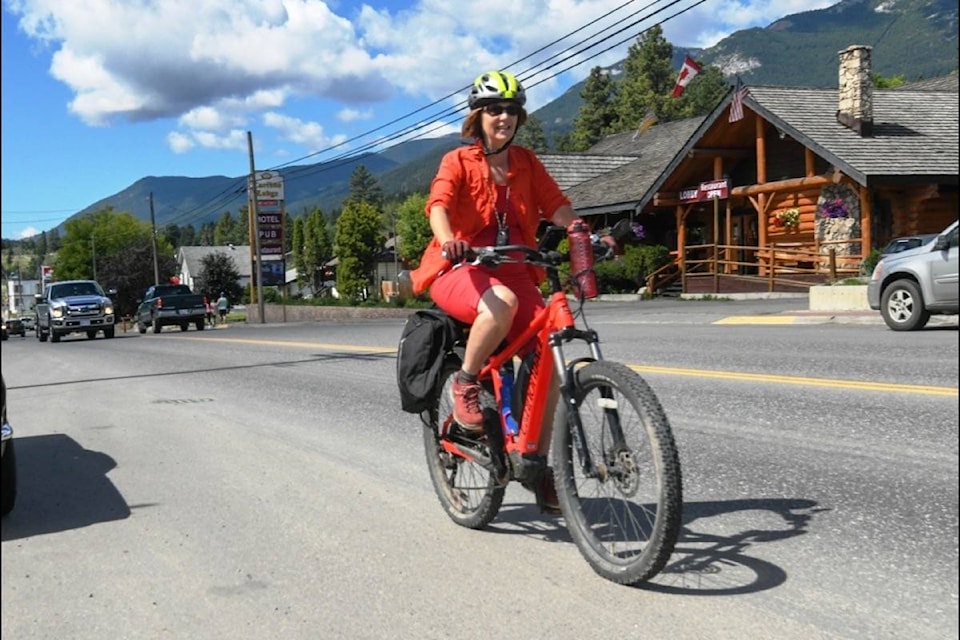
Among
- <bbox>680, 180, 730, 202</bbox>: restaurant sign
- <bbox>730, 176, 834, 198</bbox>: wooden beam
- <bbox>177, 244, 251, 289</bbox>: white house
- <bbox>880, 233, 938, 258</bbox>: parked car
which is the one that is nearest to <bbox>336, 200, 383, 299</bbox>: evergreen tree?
<bbox>680, 180, 730, 202</bbox>: restaurant sign

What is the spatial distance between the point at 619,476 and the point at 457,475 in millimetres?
1374

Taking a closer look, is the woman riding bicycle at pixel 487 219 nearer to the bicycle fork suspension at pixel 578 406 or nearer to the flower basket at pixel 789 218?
the bicycle fork suspension at pixel 578 406

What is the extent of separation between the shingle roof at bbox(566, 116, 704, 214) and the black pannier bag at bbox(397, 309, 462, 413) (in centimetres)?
2921

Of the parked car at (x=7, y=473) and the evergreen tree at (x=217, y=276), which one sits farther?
the evergreen tree at (x=217, y=276)

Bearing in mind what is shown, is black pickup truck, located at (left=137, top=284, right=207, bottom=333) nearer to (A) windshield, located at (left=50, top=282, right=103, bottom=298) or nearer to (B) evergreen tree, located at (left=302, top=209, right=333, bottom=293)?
(A) windshield, located at (left=50, top=282, right=103, bottom=298)

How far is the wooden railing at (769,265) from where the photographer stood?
77.4 ft

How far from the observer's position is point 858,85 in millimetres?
10258

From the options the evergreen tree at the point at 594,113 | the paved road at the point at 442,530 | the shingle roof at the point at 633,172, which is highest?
the evergreen tree at the point at 594,113

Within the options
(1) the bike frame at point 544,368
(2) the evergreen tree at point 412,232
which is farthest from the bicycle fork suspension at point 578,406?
(2) the evergreen tree at point 412,232

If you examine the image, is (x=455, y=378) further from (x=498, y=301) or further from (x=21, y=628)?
(x=21, y=628)

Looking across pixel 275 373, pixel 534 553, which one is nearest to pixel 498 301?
pixel 534 553

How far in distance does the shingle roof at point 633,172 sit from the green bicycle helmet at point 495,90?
2925 cm

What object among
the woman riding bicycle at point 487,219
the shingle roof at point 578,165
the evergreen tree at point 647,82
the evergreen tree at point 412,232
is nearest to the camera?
the woman riding bicycle at point 487,219

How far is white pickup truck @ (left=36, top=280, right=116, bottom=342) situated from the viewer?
27859 millimetres
